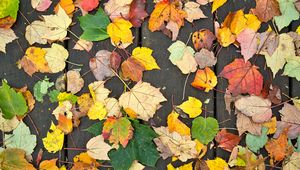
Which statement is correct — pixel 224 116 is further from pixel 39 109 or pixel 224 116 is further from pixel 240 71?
pixel 39 109

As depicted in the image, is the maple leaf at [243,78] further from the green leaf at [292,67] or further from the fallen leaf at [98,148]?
the fallen leaf at [98,148]

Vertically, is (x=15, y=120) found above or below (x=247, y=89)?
below

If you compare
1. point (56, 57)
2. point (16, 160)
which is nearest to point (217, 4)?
point (56, 57)

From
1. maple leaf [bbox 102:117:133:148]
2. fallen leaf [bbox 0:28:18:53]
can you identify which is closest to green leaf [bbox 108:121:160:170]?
maple leaf [bbox 102:117:133:148]

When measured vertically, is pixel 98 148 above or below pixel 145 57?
below

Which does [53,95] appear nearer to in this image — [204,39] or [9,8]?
[9,8]

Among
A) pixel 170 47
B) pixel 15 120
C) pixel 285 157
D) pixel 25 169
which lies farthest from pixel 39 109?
pixel 285 157

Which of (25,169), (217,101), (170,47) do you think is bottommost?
(25,169)
